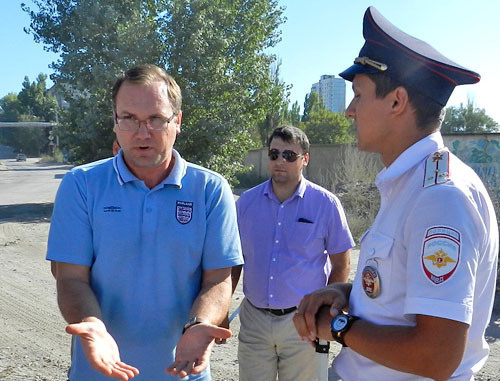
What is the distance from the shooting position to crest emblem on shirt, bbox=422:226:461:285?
1415 millimetres

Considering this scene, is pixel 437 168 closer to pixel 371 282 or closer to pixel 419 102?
pixel 419 102

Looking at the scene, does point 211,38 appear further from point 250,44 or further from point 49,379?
point 49,379

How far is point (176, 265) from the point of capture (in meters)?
2.18

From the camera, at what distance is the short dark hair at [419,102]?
1.68m

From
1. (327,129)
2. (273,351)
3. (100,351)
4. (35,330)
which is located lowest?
(35,330)

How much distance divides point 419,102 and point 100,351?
139cm

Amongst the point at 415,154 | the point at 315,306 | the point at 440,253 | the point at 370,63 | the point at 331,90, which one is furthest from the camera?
the point at 331,90

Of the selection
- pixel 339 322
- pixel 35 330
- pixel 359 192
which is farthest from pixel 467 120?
pixel 339 322

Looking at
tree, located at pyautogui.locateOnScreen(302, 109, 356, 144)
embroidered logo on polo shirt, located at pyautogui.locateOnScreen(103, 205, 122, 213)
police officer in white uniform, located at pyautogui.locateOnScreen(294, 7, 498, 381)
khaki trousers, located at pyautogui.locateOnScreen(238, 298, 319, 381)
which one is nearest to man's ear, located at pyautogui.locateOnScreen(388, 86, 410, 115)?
police officer in white uniform, located at pyautogui.locateOnScreen(294, 7, 498, 381)

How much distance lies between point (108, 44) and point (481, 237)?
16.1 metres

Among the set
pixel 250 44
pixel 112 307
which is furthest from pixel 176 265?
pixel 250 44

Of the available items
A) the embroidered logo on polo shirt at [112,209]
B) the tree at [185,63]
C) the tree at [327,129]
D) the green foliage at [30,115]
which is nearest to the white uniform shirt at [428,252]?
the embroidered logo on polo shirt at [112,209]

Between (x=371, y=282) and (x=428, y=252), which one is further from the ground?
(x=428, y=252)

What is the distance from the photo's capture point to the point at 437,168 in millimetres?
1561
